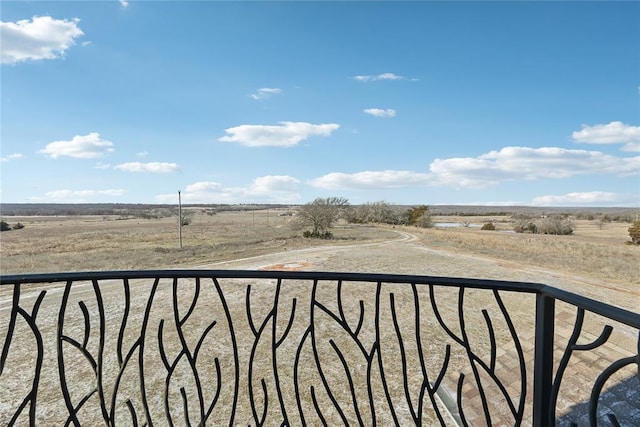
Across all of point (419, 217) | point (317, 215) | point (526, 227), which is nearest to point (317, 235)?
point (317, 215)

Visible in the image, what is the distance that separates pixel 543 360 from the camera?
109 cm

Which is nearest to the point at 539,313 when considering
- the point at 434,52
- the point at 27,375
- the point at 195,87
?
the point at 27,375

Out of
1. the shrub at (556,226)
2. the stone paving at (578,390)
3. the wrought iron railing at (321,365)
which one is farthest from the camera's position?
the shrub at (556,226)

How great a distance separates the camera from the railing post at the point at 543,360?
1063 millimetres

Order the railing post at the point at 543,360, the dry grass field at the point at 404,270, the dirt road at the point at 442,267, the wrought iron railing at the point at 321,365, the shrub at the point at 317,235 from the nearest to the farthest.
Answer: the railing post at the point at 543,360 → the wrought iron railing at the point at 321,365 → the dry grass field at the point at 404,270 → the dirt road at the point at 442,267 → the shrub at the point at 317,235

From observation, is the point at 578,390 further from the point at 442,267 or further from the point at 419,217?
the point at 419,217

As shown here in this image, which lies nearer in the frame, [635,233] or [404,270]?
[404,270]

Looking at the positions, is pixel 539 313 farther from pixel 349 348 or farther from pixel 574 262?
pixel 574 262

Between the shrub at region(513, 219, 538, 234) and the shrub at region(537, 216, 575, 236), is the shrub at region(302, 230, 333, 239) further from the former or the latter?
the shrub at region(537, 216, 575, 236)

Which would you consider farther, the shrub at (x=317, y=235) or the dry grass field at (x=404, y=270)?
the shrub at (x=317, y=235)

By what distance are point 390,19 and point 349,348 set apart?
7.05 m

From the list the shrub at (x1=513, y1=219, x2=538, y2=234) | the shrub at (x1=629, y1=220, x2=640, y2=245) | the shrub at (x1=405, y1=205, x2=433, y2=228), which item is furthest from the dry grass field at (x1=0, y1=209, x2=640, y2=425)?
the shrub at (x1=405, y1=205, x2=433, y2=228)

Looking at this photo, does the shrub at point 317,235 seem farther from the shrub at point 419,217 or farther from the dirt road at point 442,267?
the shrub at point 419,217

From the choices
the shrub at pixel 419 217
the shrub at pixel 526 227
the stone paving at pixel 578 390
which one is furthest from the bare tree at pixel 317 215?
the shrub at pixel 526 227
